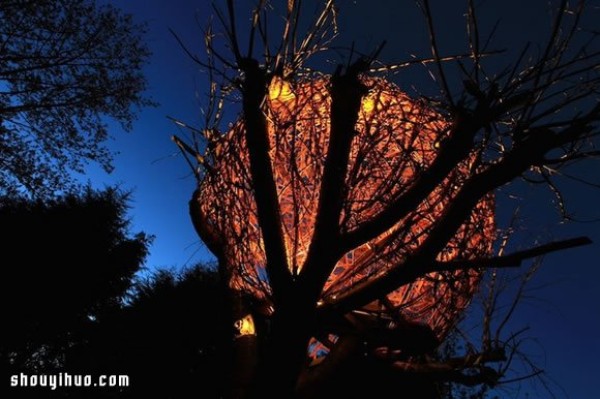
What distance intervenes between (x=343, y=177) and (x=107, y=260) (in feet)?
23.0

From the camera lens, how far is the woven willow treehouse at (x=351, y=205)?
248 centimetres

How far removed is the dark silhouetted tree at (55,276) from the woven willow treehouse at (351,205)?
15.8ft

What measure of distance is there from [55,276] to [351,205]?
6310 mm

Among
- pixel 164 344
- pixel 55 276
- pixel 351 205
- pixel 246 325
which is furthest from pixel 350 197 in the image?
pixel 55 276

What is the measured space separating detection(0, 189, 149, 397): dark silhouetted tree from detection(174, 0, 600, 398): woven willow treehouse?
15.8ft

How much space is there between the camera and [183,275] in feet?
27.0

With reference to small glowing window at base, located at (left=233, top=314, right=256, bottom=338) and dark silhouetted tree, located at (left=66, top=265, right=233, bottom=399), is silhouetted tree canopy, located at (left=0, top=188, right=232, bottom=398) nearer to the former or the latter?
dark silhouetted tree, located at (left=66, top=265, right=233, bottom=399)

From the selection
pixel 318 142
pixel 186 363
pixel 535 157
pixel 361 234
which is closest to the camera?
pixel 535 157

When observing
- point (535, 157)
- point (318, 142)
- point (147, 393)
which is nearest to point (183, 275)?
point (147, 393)

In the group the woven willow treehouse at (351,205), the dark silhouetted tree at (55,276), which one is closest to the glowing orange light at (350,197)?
the woven willow treehouse at (351,205)

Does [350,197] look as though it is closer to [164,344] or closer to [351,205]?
[351,205]

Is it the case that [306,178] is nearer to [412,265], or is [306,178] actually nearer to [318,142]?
[318,142]

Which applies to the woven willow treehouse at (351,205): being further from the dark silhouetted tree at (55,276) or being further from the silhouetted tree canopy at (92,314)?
the dark silhouetted tree at (55,276)

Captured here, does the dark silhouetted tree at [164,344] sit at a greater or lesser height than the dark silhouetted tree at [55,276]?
lesser
